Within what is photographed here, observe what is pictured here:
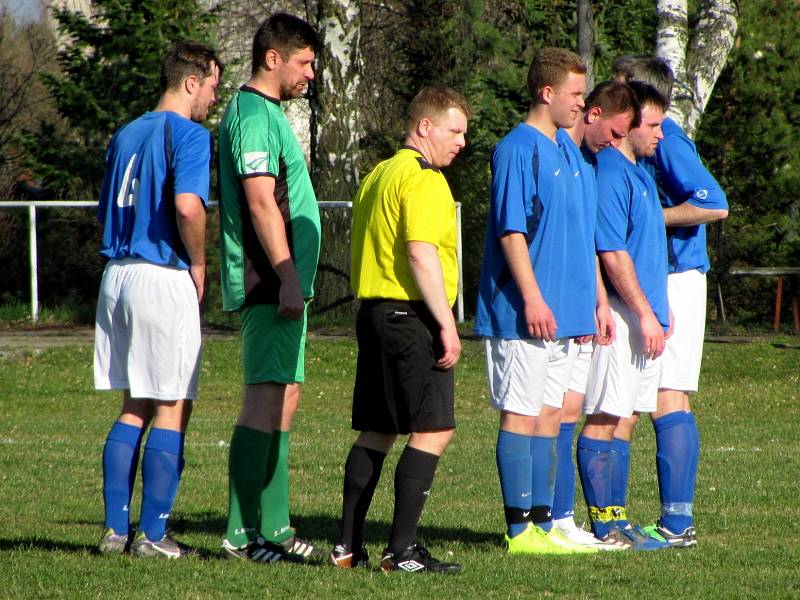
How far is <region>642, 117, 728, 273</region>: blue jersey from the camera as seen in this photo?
6.32 meters

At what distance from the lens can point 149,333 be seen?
17.7 ft

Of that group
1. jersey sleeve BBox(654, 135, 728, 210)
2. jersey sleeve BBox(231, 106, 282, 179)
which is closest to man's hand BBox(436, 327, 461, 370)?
jersey sleeve BBox(231, 106, 282, 179)

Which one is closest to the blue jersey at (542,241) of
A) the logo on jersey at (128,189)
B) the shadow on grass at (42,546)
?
the logo on jersey at (128,189)

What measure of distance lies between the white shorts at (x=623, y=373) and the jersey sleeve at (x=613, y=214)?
293 millimetres

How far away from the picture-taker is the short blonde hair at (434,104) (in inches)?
211

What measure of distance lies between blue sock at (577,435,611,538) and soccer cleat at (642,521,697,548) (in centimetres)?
23

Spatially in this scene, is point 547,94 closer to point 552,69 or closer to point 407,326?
point 552,69

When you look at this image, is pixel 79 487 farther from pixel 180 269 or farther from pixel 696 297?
pixel 696 297

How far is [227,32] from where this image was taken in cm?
3306

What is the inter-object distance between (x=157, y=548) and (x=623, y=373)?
7.36 ft

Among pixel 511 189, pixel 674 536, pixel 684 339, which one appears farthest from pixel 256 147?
pixel 674 536

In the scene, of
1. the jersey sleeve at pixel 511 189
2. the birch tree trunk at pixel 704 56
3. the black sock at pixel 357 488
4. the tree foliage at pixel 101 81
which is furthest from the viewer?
the tree foliage at pixel 101 81

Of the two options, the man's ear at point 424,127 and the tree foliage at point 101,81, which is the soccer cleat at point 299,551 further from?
the tree foliage at point 101,81

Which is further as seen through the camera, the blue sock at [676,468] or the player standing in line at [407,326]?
the blue sock at [676,468]
